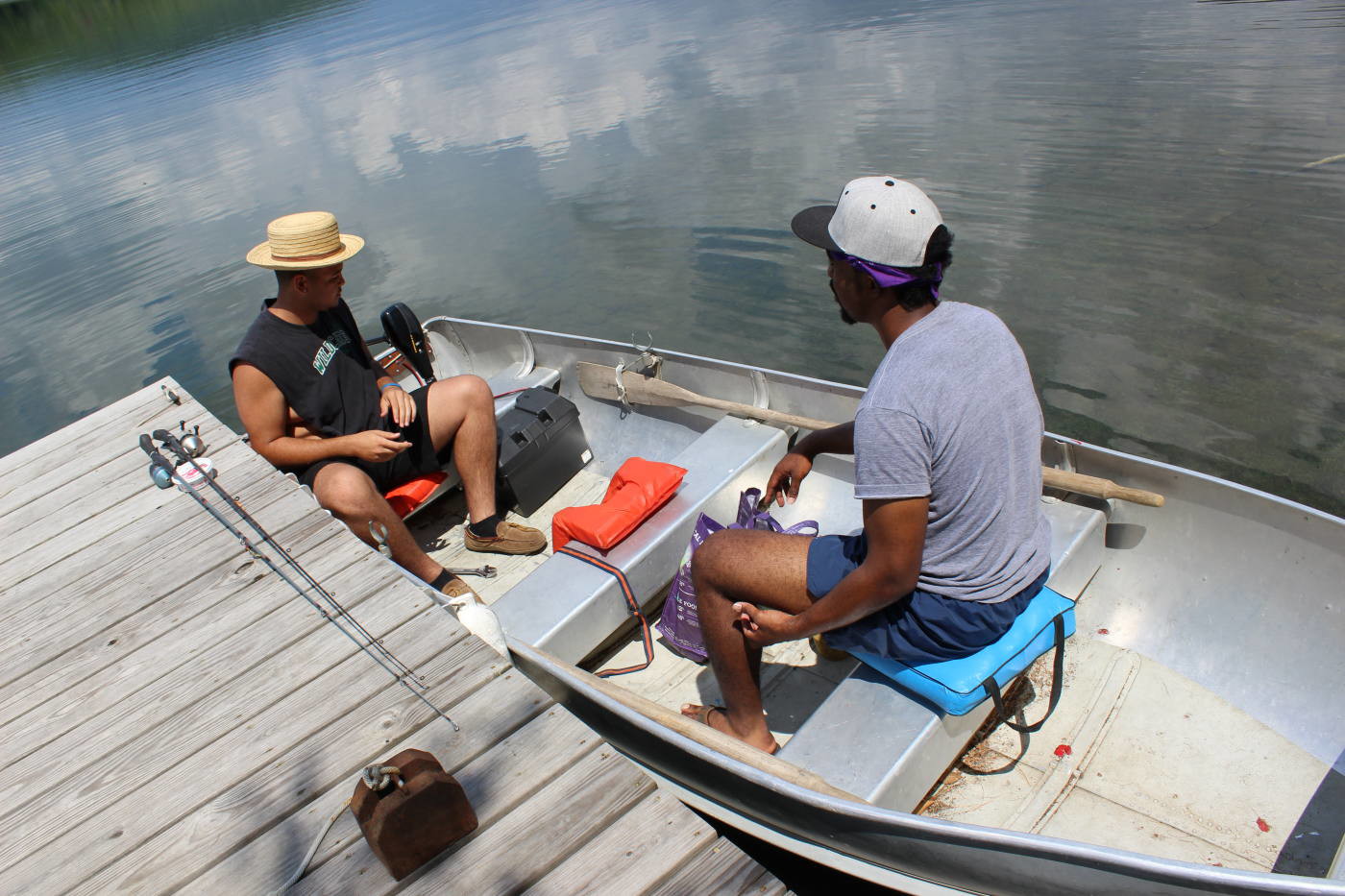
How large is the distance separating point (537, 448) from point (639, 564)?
1.41 meters

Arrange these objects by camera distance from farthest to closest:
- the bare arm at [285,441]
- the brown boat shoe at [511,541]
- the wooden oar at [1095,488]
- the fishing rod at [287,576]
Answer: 1. the brown boat shoe at [511,541]
2. the bare arm at [285,441]
3. the wooden oar at [1095,488]
4. the fishing rod at [287,576]

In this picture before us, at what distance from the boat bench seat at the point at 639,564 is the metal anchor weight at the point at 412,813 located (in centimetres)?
115

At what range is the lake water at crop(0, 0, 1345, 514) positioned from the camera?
7.18 metres

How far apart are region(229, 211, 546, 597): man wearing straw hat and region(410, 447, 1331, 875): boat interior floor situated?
1925mm

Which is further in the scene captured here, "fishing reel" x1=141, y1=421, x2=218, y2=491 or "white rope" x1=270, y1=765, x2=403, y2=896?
"fishing reel" x1=141, y1=421, x2=218, y2=491

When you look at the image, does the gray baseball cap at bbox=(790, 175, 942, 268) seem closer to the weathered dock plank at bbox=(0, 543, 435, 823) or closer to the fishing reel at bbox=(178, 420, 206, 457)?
the weathered dock plank at bbox=(0, 543, 435, 823)

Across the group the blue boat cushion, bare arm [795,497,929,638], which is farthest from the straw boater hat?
the blue boat cushion

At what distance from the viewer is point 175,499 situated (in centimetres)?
412

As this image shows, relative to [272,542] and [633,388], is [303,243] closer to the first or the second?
[272,542]

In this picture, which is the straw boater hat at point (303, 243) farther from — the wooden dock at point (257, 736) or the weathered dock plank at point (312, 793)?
the weathered dock plank at point (312, 793)

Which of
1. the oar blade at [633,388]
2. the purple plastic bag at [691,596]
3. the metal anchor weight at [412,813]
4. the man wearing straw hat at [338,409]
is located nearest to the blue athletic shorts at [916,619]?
the purple plastic bag at [691,596]

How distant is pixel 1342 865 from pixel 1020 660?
857 millimetres

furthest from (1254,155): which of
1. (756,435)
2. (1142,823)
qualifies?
(1142,823)

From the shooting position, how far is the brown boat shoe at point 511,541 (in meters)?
4.61
